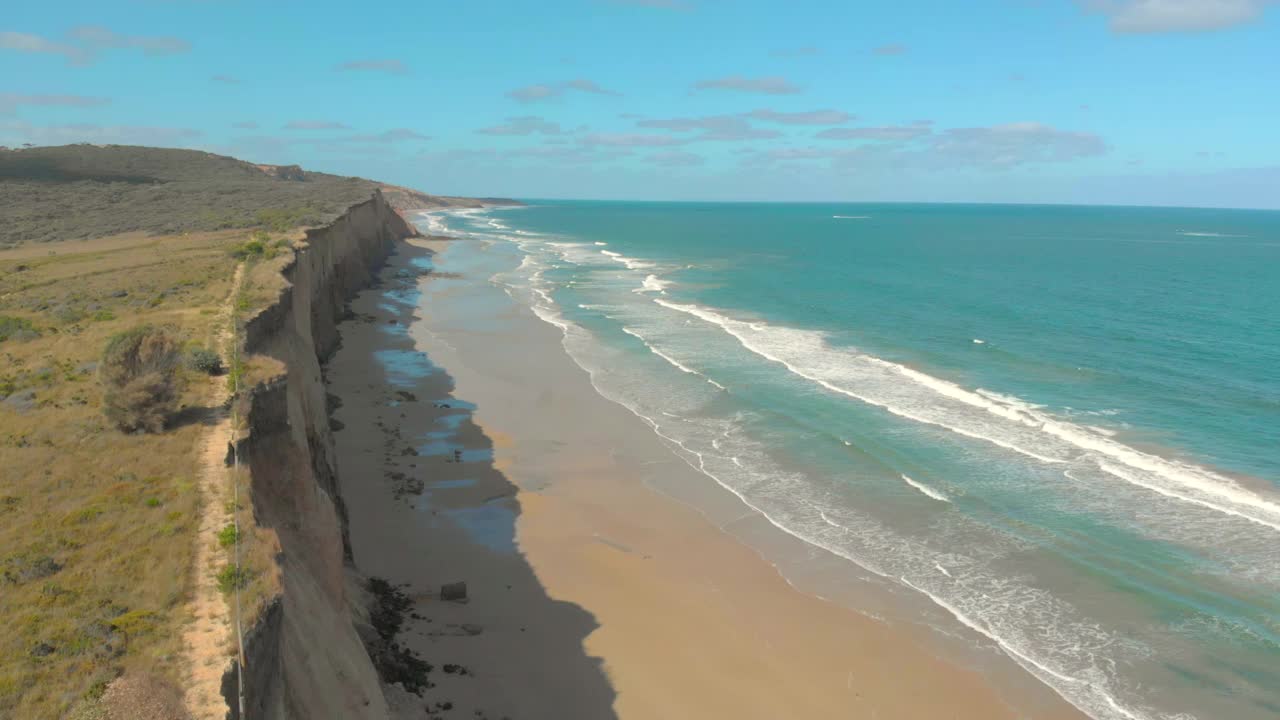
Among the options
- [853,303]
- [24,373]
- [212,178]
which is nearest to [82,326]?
[24,373]

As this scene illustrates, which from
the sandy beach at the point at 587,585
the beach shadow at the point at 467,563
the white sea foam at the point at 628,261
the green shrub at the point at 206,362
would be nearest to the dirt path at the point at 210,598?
the green shrub at the point at 206,362

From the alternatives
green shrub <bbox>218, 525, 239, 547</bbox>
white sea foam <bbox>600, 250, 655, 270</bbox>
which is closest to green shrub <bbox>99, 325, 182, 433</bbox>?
green shrub <bbox>218, 525, 239, 547</bbox>

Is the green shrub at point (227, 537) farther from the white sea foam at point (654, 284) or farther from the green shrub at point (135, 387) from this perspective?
the white sea foam at point (654, 284)

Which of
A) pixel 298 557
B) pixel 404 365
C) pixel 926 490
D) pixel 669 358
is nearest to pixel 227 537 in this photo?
pixel 298 557

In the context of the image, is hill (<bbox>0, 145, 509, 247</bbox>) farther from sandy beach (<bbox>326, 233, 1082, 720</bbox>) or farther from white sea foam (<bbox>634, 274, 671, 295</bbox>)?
sandy beach (<bbox>326, 233, 1082, 720</bbox>)

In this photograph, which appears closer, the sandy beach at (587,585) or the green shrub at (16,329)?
the sandy beach at (587,585)

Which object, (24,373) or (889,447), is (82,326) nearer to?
(24,373)

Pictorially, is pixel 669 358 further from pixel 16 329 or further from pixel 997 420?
pixel 16 329
